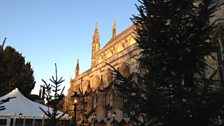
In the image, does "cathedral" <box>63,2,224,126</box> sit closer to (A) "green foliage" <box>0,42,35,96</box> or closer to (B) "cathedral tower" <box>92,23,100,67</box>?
(B) "cathedral tower" <box>92,23,100,67</box>

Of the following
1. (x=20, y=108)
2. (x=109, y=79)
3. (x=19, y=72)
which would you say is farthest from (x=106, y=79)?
(x=20, y=108)

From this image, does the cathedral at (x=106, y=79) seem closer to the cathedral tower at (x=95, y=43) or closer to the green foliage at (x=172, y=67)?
the cathedral tower at (x=95, y=43)

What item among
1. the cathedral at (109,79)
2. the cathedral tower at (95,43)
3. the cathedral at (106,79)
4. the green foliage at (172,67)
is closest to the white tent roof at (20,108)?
the cathedral at (109,79)

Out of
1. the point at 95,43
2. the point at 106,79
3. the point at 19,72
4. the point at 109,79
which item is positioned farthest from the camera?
the point at 95,43

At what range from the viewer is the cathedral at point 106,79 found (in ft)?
77.3

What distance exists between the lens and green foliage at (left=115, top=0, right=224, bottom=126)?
177 inches

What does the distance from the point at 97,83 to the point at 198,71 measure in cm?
2717

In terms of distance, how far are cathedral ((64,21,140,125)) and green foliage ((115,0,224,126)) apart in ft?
38.7

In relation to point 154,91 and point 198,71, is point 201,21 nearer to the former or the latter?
point 198,71

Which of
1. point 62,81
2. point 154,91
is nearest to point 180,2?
point 154,91

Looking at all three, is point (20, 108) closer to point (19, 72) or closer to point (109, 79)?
point (19, 72)

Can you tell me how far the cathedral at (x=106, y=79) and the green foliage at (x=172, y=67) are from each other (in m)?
11.8

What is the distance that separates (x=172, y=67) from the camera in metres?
5.52

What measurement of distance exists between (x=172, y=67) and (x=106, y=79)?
2391 centimetres
